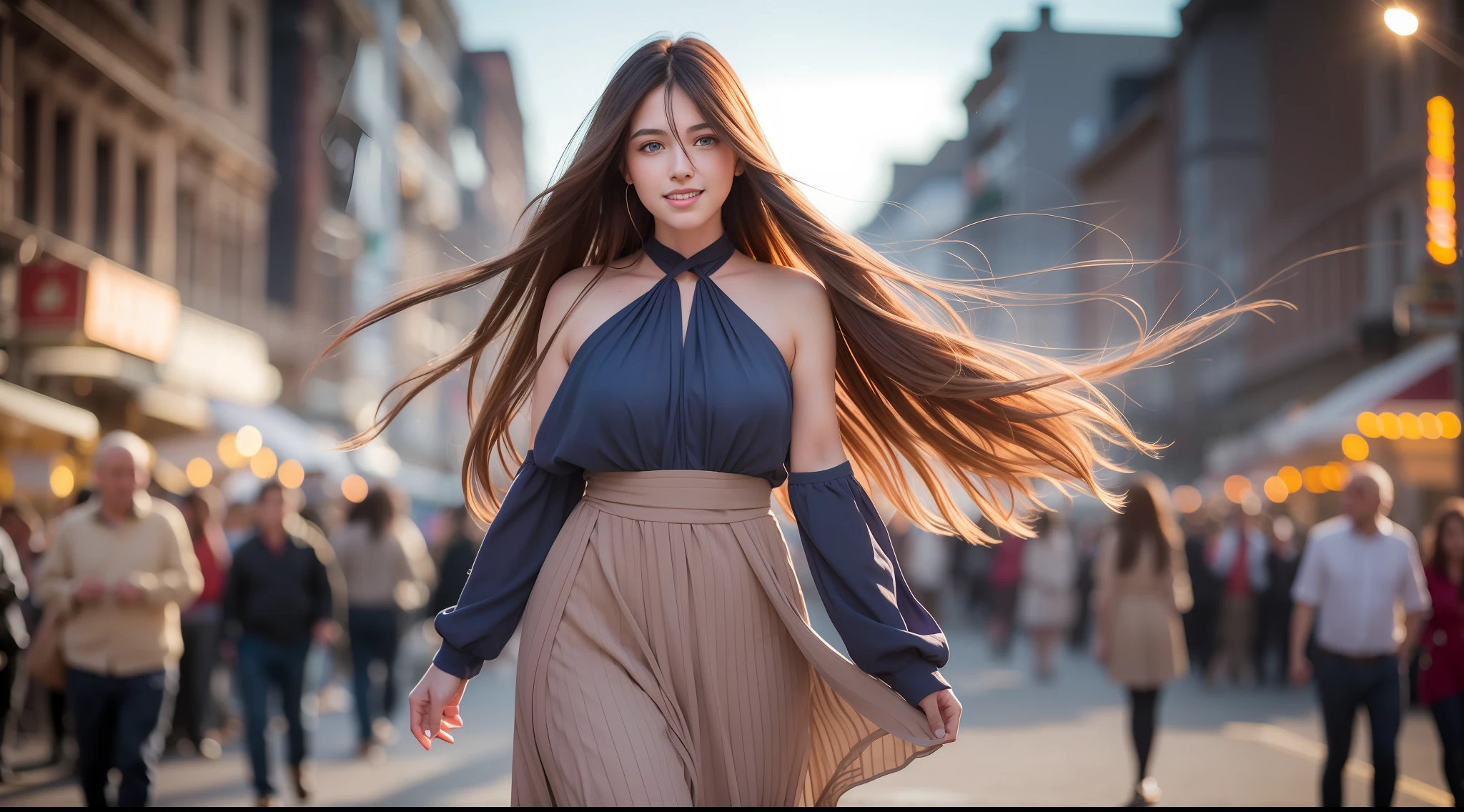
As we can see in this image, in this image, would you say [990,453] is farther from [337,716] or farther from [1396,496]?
[1396,496]

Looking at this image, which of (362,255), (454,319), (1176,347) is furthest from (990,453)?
(454,319)

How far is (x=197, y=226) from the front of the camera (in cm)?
2753

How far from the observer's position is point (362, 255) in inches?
1642

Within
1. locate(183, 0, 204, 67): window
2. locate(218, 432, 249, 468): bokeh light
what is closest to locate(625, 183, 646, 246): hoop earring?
locate(218, 432, 249, 468): bokeh light

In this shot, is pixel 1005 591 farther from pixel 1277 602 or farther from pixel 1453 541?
pixel 1453 541

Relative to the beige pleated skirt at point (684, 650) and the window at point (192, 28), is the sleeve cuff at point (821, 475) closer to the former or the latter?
the beige pleated skirt at point (684, 650)

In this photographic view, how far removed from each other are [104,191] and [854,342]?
69.0 feet

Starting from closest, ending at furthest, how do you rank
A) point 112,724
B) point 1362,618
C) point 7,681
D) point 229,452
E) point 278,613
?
point 112,724 < point 1362,618 < point 278,613 < point 7,681 < point 229,452

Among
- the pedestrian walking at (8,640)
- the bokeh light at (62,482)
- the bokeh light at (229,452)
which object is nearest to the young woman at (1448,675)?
the pedestrian walking at (8,640)

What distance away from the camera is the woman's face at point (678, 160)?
11.6ft

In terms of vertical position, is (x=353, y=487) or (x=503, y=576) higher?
(x=503, y=576)

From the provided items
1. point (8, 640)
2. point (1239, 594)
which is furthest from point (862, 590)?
point (1239, 594)

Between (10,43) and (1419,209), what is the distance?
2040cm

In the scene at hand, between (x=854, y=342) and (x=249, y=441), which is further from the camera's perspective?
(x=249, y=441)
